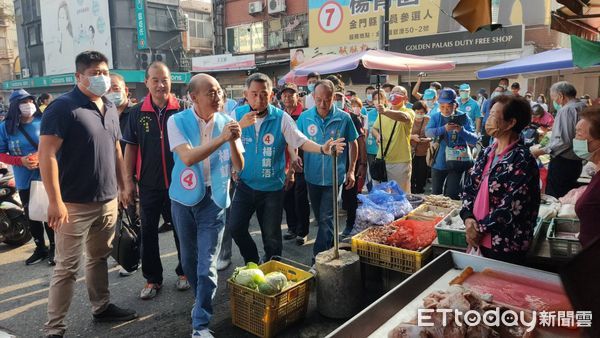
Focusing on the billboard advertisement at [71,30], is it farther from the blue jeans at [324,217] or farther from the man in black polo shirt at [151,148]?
the blue jeans at [324,217]

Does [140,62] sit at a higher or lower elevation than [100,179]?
higher

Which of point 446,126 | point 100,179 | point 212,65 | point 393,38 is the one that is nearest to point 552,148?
point 446,126

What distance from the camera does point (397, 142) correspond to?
6.10 metres

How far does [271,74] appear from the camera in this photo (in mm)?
26781

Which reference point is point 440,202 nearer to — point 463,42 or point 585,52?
point 585,52

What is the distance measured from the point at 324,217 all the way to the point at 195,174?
1.78 metres

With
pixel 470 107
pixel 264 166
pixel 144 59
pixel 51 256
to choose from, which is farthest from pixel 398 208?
pixel 144 59

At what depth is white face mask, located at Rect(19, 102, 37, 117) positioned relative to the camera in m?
5.05

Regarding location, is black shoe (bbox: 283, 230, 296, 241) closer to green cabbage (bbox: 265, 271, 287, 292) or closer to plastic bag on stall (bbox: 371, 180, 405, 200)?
plastic bag on stall (bbox: 371, 180, 405, 200)

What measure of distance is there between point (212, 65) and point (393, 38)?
13.6 m

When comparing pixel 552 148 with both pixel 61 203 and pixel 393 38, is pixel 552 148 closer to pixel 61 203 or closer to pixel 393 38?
pixel 61 203

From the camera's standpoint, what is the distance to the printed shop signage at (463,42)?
16203 mm

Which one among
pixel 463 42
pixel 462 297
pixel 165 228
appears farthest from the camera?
pixel 463 42

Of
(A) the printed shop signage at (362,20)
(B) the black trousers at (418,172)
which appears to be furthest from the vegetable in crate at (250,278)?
(A) the printed shop signage at (362,20)
